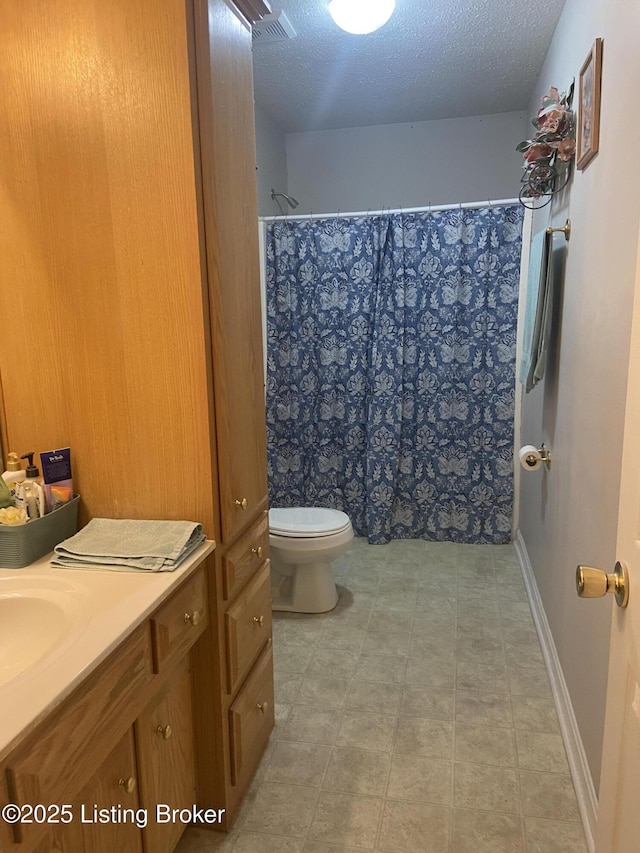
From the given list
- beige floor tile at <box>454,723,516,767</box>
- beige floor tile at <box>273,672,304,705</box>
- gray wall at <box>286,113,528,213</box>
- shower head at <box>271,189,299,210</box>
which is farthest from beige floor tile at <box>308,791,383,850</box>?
gray wall at <box>286,113,528,213</box>

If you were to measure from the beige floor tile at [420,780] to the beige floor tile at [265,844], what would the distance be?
0.31m

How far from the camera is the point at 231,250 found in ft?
5.03

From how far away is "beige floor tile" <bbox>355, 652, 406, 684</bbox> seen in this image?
229 cm

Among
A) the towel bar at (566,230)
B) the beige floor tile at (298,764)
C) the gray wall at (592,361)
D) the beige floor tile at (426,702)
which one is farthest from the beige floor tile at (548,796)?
the towel bar at (566,230)

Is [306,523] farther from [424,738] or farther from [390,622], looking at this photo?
[424,738]

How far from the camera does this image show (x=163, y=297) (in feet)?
4.66

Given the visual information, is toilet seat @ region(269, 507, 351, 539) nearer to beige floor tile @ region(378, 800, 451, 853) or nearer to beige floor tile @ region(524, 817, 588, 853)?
beige floor tile @ region(378, 800, 451, 853)

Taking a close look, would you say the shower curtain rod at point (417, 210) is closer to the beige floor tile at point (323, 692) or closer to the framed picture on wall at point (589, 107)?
the framed picture on wall at point (589, 107)

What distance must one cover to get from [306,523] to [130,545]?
1493mm

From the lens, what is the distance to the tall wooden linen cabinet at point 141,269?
1.35 metres

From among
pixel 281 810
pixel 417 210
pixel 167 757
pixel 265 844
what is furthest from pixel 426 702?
pixel 417 210

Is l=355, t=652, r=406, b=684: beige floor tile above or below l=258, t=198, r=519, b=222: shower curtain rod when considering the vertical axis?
below

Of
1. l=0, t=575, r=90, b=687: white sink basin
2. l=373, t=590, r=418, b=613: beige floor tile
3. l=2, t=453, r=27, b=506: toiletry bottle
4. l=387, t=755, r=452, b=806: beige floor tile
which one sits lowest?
l=387, t=755, r=452, b=806: beige floor tile

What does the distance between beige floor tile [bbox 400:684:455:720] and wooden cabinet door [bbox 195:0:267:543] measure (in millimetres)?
959
